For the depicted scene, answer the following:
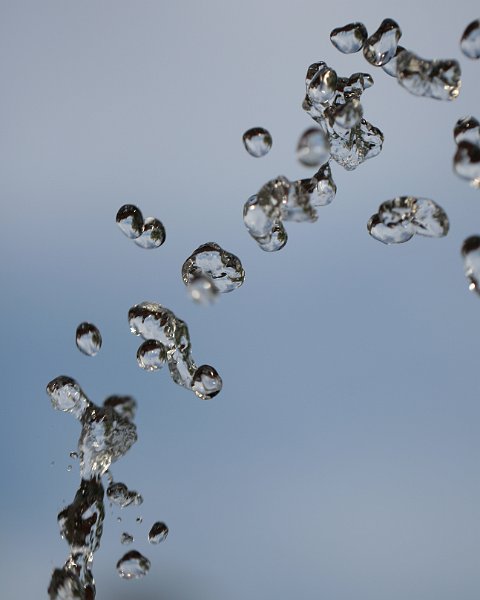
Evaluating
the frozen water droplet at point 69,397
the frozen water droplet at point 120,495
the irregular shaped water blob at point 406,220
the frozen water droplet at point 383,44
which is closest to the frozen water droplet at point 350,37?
the frozen water droplet at point 383,44

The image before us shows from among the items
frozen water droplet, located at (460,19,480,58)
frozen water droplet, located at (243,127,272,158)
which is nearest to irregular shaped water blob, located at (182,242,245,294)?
frozen water droplet, located at (243,127,272,158)

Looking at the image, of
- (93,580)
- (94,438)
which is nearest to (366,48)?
(94,438)

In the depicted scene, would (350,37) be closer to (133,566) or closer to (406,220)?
(406,220)

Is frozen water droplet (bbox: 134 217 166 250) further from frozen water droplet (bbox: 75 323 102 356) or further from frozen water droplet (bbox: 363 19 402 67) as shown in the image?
frozen water droplet (bbox: 363 19 402 67)

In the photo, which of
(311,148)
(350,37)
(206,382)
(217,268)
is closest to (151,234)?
(217,268)

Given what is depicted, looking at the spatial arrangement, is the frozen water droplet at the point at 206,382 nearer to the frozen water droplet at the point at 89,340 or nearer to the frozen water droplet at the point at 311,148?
the frozen water droplet at the point at 89,340

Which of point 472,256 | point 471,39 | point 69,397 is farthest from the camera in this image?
point 69,397

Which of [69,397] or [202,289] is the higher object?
[202,289]
